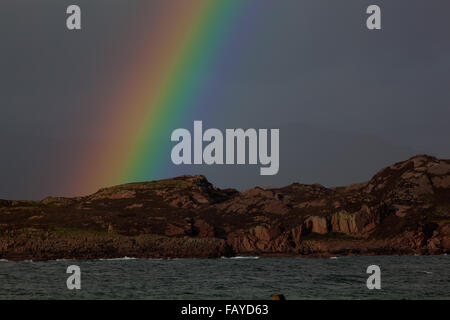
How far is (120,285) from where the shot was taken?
126m

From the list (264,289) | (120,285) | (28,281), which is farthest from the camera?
(28,281)

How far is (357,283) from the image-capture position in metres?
A: 130

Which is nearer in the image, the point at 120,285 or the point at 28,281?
the point at 120,285

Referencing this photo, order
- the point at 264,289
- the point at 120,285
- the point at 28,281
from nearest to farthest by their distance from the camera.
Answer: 1. the point at 264,289
2. the point at 120,285
3. the point at 28,281
